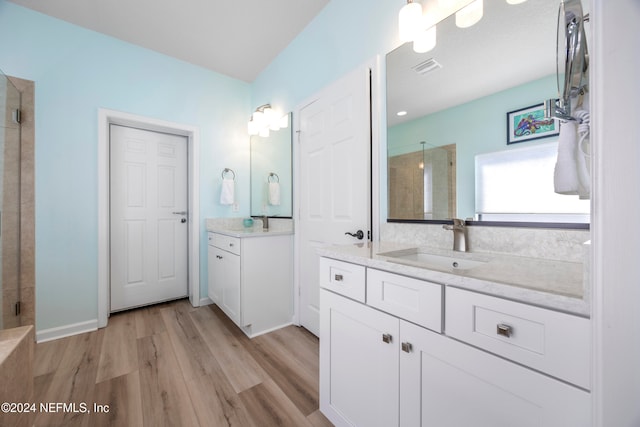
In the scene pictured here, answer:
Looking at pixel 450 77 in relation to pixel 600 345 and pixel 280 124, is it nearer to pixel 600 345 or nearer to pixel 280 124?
pixel 600 345

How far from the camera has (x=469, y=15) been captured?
121cm

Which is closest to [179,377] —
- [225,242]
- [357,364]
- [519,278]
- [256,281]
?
[256,281]

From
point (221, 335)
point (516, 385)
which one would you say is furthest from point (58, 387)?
point (516, 385)

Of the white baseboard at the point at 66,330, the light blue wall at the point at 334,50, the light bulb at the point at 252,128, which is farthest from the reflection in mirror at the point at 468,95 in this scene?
the white baseboard at the point at 66,330

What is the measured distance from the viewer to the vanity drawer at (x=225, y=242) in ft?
7.02

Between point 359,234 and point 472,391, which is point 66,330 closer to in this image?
point 359,234

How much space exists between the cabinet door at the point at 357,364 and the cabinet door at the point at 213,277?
161cm

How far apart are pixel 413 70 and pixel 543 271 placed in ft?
3.96

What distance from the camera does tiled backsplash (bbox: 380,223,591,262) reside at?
922 millimetres

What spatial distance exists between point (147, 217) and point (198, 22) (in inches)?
76.6

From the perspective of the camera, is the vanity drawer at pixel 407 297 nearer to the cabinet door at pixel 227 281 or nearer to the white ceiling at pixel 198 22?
the cabinet door at pixel 227 281

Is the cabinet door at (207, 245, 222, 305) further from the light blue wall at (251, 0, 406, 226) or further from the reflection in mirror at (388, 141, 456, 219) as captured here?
the reflection in mirror at (388, 141, 456, 219)

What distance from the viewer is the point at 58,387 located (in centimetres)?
149

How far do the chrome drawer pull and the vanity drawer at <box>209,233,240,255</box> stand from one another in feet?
6.06
